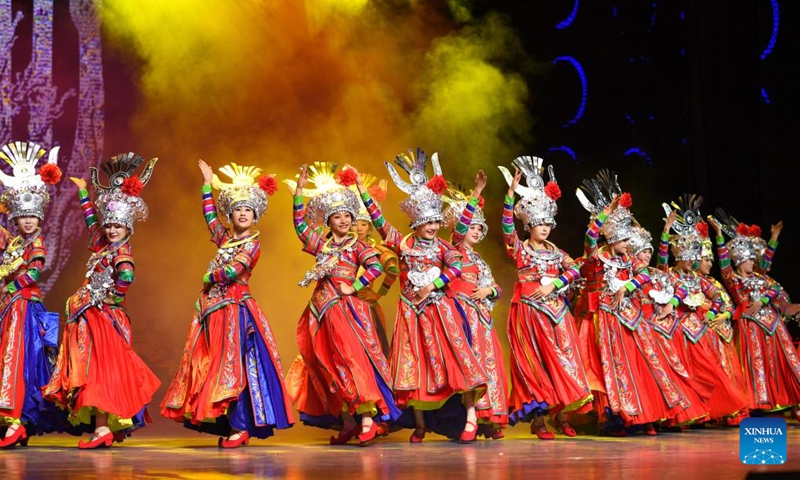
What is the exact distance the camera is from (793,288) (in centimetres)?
991

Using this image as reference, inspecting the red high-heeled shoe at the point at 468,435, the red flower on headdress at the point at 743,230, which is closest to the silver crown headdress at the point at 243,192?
the red high-heeled shoe at the point at 468,435

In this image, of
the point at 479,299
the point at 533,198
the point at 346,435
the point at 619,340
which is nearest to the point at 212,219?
the point at 346,435

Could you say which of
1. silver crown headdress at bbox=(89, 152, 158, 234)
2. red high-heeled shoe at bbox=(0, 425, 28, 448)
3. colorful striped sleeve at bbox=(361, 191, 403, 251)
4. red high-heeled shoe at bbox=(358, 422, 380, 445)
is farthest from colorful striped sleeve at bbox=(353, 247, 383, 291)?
red high-heeled shoe at bbox=(0, 425, 28, 448)

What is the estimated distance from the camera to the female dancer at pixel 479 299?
6613 millimetres

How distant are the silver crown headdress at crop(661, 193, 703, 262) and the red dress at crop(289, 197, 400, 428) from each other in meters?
2.88

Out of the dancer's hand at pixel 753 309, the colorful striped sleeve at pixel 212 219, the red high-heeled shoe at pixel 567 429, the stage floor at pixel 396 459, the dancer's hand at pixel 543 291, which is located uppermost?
the colorful striped sleeve at pixel 212 219

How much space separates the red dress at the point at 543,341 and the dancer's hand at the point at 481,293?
28 centimetres

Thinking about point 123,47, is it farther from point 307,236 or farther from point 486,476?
point 486,476

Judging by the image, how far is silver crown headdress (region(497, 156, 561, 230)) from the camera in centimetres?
702

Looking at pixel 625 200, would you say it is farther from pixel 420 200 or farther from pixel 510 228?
pixel 420 200

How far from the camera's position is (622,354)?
24.1ft

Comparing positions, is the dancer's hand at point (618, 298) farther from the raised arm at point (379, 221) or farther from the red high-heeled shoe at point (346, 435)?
the red high-heeled shoe at point (346, 435)

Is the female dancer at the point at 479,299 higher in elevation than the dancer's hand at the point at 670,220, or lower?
lower

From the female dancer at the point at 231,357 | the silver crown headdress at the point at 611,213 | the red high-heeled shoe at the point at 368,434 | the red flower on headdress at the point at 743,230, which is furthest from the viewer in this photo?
the red flower on headdress at the point at 743,230
